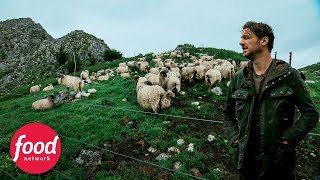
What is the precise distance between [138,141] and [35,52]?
79.7 meters

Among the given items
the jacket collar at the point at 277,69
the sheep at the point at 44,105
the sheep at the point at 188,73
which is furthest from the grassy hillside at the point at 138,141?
the sheep at the point at 188,73

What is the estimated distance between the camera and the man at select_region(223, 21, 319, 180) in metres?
2.77

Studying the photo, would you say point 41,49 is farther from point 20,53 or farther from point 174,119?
point 174,119

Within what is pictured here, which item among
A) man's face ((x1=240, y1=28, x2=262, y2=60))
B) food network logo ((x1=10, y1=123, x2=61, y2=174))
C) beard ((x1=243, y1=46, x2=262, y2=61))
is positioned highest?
man's face ((x1=240, y1=28, x2=262, y2=60))

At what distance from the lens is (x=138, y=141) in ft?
32.8

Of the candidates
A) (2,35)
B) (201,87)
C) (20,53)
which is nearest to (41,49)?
(20,53)

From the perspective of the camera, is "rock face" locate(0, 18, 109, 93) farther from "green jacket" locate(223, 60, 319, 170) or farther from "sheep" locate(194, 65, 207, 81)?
"green jacket" locate(223, 60, 319, 170)

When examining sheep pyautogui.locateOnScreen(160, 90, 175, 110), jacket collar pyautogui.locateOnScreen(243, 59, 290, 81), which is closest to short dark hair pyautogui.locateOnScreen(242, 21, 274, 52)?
jacket collar pyautogui.locateOnScreen(243, 59, 290, 81)

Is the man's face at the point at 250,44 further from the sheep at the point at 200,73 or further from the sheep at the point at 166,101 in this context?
the sheep at the point at 200,73

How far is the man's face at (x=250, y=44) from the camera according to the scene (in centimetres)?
298

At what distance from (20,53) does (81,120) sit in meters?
103

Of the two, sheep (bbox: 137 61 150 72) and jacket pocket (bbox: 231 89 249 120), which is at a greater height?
jacket pocket (bbox: 231 89 249 120)

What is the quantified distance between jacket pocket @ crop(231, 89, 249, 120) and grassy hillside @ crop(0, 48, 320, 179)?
2080mm

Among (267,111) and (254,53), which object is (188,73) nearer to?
(254,53)
